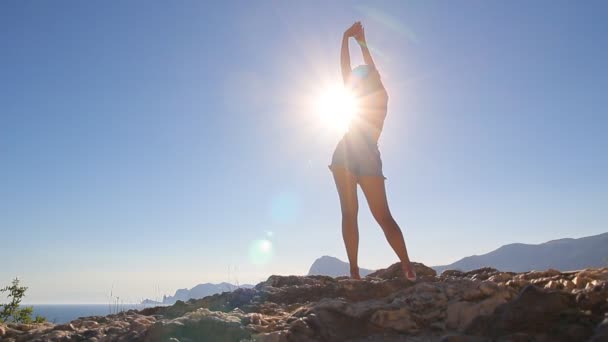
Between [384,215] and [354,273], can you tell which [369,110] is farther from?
[354,273]

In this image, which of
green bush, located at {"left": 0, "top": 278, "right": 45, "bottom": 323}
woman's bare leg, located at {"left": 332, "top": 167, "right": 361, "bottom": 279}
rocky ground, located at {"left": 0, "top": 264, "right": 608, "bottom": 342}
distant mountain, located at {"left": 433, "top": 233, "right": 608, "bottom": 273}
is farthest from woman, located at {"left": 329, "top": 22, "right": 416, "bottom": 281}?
distant mountain, located at {"left": 433, "top": 233, "right": 608, "bottom": 273}

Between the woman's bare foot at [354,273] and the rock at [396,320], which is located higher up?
the woman's bare foot at [354,273]

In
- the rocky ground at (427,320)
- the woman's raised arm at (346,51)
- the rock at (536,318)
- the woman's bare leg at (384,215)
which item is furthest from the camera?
the woman's raised arm at (346,51)

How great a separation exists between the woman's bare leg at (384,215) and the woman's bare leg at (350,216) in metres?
0.25

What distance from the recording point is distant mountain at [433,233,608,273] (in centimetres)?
13150

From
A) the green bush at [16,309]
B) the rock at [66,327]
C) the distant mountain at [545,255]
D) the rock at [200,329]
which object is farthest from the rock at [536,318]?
the distant mountain at [545,255]

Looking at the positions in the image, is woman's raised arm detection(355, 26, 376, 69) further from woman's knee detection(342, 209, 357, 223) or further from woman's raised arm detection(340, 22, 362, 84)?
woman's knee detection(342, 209, 357, 223)

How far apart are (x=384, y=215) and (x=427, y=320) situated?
1.85 m

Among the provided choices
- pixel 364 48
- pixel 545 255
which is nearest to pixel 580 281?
pixel 364 48

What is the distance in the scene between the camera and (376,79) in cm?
566

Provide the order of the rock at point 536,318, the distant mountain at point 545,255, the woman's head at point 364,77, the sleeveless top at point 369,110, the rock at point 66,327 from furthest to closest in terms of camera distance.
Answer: the distant mountain at point 545,255 → the woman's head at point 364,77 → the sleeveless top at point 369,110 → the rock at point 66,327 → the rock at point 536,318

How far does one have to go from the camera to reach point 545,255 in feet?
524

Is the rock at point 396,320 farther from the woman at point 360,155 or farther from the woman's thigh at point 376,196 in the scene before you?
the woman at point 360,155

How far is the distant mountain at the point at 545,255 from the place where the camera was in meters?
132
